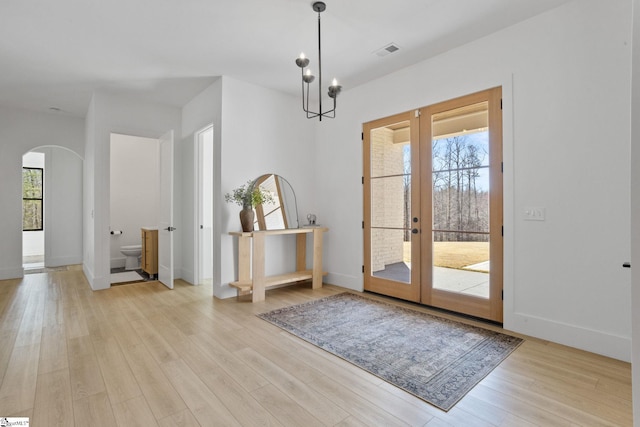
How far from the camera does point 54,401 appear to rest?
6.18 feet

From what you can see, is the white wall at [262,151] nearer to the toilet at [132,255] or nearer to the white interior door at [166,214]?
the white interior door at [166,214]

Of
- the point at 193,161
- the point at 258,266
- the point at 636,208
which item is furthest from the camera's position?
the point at 193,161

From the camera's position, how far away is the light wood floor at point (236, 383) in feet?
5.74

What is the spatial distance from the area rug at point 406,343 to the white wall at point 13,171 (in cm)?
502

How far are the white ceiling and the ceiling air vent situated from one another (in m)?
0.05

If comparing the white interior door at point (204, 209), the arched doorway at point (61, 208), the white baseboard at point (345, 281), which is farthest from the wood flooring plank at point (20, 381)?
the arched doorway at point (61, 208)

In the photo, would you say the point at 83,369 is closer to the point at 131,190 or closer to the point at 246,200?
the point at 246,200

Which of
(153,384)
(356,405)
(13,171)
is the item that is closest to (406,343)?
(356,405)

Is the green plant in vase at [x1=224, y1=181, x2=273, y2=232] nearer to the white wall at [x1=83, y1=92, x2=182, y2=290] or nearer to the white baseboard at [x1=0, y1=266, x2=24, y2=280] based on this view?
the white wall at [x1=83, y1=92, x2=182, y2=290]

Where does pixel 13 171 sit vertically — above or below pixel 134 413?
above

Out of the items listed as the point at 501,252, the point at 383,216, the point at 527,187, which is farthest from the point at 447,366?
the point at 383,216

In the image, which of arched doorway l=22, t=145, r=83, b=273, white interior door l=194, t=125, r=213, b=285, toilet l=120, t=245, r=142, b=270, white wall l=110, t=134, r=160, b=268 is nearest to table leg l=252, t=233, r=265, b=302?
white interior door l=194, t=125, r=213, b=285

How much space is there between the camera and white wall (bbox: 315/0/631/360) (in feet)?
8.00

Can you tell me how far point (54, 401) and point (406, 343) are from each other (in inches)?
98.1
